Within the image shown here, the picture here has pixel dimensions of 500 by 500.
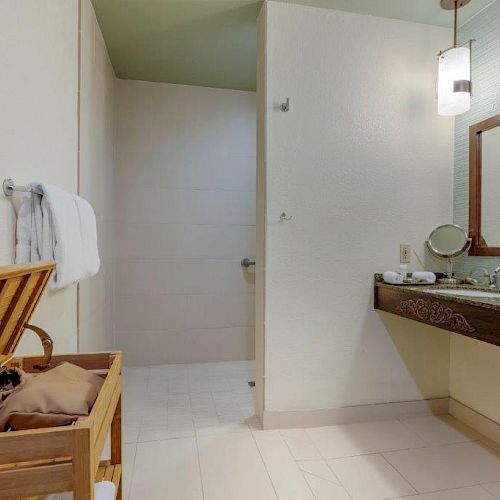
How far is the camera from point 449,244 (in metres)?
2.00

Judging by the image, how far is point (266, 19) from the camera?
1.82m

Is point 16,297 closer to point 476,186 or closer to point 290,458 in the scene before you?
point 290,458

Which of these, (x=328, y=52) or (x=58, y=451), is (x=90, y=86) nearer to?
(x=328, y=52)

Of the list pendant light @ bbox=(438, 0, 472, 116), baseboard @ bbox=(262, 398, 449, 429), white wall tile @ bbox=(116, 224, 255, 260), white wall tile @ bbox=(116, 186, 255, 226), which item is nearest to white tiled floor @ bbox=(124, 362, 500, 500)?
baseboard @ bbox=(262, 398, 449, 429)

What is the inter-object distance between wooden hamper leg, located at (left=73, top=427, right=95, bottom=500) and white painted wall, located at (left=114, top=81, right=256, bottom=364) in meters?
2.29

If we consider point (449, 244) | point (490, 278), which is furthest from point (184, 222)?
point (490, 278)

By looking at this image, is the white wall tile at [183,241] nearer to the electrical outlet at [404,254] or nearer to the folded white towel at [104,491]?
the electrical outlet at [404,254]

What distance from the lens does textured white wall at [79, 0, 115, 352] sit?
174 centimetres

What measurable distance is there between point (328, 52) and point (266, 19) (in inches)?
15.4

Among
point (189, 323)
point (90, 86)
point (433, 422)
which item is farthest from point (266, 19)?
point (433, 422)

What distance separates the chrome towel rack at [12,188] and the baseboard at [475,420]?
2385 mm

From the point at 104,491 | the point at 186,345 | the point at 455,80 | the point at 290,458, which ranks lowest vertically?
the point at 290,458

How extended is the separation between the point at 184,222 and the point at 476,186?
210cm

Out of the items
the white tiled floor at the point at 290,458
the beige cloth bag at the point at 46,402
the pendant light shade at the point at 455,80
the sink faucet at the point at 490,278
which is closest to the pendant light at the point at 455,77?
the pendant light shade at the point at 455,80
